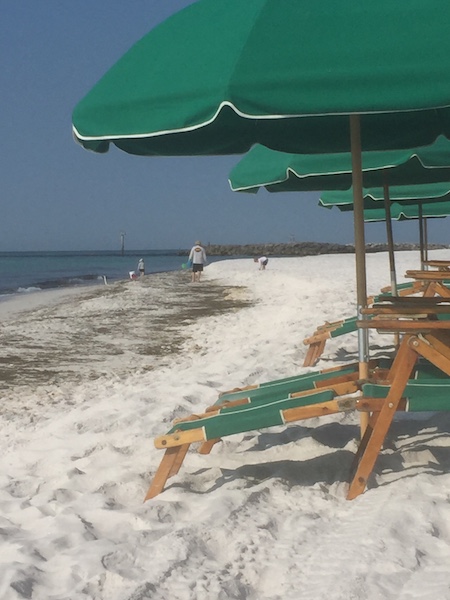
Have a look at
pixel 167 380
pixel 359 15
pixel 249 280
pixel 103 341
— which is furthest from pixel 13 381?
pixel 249 280

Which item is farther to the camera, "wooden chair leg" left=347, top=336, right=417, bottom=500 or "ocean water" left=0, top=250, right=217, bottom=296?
"ocean water" left=0, top=250, right=217, bottom=296

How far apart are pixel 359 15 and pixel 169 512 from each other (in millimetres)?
2174

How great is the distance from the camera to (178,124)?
2.58 metres

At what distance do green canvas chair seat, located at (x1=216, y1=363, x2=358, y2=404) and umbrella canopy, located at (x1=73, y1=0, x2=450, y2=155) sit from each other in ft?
5.25

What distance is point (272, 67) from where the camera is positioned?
8.07ft

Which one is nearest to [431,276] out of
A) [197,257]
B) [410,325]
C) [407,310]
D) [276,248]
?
[407,310]

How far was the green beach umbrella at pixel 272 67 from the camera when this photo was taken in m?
2.37

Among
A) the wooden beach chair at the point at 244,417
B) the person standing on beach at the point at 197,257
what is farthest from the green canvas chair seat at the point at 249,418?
the person standing on beach at the point at 197,257

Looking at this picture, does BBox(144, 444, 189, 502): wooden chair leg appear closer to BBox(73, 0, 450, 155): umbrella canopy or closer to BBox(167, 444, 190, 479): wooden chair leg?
BBox(167, 444, 190, 479): wooden chair leg

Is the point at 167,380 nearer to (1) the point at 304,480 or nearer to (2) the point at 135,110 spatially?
(1) the point at 304,480

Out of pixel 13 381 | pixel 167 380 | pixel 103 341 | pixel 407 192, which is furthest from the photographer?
pixel 103 341

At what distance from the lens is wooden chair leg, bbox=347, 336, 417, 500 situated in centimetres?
323

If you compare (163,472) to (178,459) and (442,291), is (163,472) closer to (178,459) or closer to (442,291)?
(178,459)

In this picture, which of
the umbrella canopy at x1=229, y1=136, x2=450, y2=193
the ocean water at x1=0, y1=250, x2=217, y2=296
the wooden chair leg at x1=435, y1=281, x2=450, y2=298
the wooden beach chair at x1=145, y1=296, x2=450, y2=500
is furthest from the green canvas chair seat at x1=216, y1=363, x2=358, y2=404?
the ocean water at x1=0, y1=250, x2=217, y2=296
